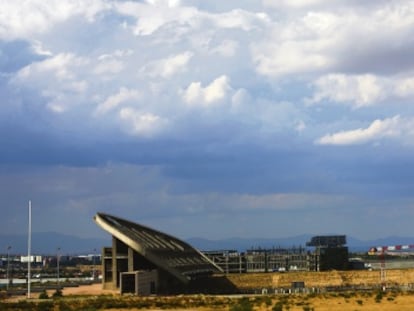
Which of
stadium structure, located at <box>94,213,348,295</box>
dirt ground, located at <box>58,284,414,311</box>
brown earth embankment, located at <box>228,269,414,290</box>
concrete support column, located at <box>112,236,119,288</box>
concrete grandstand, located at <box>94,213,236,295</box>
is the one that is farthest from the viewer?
brown earth embankment, located at <box>228,269,414,290</box>

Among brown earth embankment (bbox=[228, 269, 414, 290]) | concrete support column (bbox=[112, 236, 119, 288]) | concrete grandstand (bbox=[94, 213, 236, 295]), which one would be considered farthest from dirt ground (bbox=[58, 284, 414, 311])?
brown earth embankment (bbox=[228, 269, 414, 290])

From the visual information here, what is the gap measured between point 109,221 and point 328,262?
180 ft

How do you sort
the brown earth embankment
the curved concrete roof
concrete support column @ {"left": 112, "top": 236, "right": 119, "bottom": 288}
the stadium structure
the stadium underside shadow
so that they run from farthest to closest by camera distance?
the brown earth embankment
the stadium underside shadow
concrete support column @ {"left": 112, "top": 236, "right": 119, "bottom": 288}
the curved concrete roof
the stadium structure

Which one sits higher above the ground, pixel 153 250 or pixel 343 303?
pixel 153 250

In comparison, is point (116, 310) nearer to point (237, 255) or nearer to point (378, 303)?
point (378, 303)

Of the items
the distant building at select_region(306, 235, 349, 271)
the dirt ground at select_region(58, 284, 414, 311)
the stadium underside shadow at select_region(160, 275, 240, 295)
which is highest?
the distant building at select_region(306, 235, 349, 271)

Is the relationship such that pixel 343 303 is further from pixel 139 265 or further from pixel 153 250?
pixel 139 265

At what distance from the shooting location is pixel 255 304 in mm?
64438

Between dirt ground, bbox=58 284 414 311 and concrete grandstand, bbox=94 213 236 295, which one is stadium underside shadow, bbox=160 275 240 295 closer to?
concrete grandstand, bbox=94 213 236 295

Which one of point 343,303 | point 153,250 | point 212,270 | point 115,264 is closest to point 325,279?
point 212,270

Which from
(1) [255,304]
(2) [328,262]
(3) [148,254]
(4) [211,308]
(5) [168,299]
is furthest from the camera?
(2) [328,262]

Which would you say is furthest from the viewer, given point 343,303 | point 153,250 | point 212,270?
point 212,270

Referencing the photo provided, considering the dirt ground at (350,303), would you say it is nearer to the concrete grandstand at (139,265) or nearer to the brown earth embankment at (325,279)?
the concrete grandstand at (139,265)

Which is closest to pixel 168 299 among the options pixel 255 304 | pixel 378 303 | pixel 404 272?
pixel 255 304
